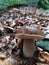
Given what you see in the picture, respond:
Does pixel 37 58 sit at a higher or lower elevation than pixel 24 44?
lower

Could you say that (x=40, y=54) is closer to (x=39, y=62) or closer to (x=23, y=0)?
(x=39, y=62)

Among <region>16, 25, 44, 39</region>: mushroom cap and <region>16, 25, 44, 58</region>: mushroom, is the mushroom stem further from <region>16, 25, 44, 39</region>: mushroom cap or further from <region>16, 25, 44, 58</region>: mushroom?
<region>16, 25, 44, 39</region>: mushroom cap

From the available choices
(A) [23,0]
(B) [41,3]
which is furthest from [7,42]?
(B) [41,3]

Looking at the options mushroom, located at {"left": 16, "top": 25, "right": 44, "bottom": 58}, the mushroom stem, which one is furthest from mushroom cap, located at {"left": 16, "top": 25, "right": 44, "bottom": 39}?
the mushroom stem

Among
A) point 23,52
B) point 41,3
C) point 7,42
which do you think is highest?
point 23,52

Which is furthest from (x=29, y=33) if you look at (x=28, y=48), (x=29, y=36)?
(x=28, y=48)

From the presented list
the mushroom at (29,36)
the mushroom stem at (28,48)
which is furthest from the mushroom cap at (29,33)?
the mushroom stem at (28,48)

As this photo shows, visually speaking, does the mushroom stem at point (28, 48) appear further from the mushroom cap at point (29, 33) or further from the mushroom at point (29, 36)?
the mushroom cap at point (29, 33)
